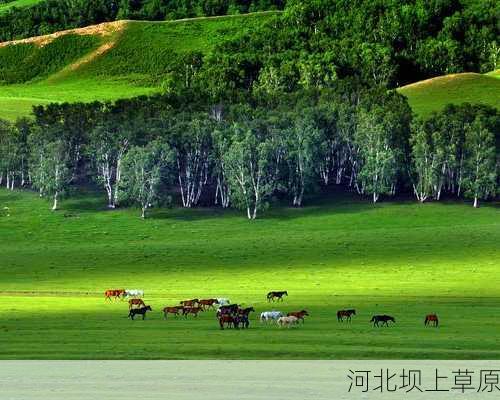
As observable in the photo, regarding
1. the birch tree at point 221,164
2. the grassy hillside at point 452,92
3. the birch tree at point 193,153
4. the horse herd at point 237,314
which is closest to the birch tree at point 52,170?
the birch tree at point 193,153

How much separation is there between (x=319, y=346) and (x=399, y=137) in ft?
286

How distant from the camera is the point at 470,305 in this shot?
64375 millimetres

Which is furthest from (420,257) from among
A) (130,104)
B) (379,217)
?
(130,104)

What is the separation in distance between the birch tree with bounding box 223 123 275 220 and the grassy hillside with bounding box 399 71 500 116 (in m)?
37.0

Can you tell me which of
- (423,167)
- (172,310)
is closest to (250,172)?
(423,167)

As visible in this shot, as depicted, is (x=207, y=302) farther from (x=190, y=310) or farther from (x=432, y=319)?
(x=432, y=319)

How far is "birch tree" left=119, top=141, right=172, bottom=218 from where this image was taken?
117 metres

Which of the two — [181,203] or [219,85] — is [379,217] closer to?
[181,203]

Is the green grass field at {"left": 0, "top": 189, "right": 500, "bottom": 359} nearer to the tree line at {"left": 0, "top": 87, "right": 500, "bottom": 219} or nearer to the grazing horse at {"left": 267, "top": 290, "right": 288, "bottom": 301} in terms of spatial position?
the grazing horse at {"left": 267, "top": 290, "right": 288, "bottom": 301}

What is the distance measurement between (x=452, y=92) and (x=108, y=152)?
191 feet

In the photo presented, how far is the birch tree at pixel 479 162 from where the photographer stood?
122 m

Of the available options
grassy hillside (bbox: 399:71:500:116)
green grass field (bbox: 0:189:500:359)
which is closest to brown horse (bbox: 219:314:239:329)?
green grass field (bbox: 0:189:500:359)

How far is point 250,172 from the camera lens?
395 ft

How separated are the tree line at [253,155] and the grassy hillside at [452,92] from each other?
22349mm
